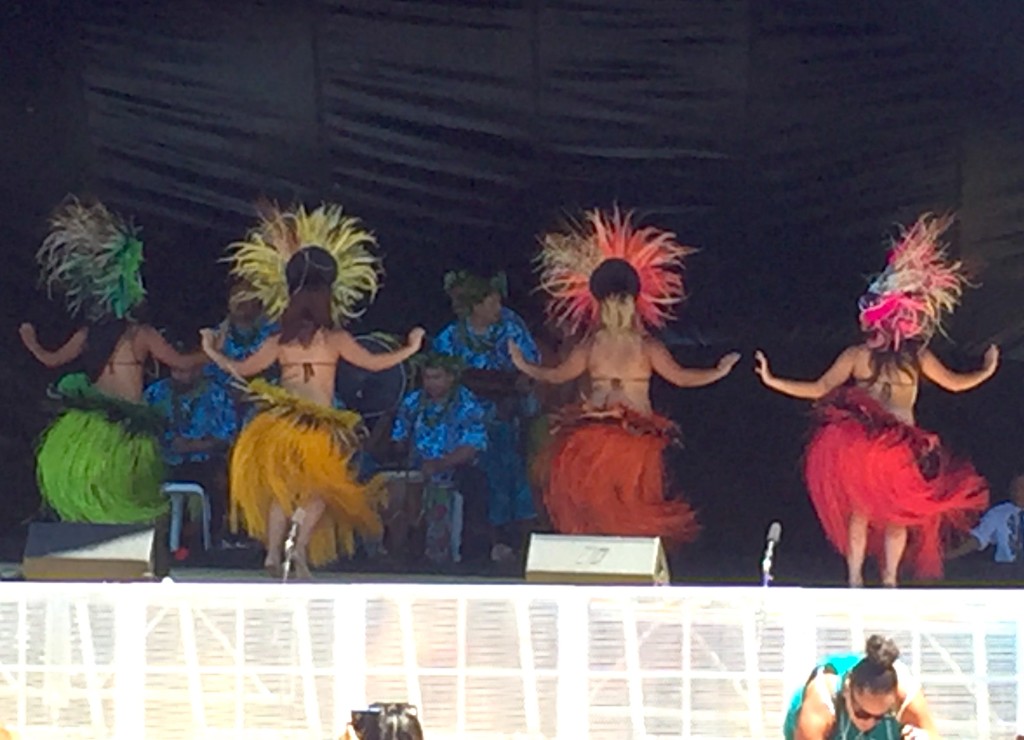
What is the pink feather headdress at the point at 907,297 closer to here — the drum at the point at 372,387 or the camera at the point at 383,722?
the drum at the point at 372,387

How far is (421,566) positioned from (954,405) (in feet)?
7.77

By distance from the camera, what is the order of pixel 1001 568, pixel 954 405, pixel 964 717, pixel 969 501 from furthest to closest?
pixel 954 405 < pixel 1001 568 < pixel 969 501 < pixel 964 717

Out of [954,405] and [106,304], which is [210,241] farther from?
[954,405]

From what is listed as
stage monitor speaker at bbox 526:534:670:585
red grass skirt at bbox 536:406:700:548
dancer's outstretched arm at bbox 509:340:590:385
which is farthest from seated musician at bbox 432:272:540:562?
stage monitor speaker at bbox 526:534:670:585

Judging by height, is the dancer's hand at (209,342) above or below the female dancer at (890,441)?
above

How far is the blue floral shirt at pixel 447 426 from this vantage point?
28.2ft

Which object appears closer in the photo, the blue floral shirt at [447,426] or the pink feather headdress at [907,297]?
the pink feather headdress at [907,297]

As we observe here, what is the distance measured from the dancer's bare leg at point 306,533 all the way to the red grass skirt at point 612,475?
0.89 meters

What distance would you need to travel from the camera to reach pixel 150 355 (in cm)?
855

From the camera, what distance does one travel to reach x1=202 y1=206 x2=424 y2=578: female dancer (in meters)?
7.68

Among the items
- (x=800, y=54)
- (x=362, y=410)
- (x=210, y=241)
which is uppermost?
(x=800, y=54)

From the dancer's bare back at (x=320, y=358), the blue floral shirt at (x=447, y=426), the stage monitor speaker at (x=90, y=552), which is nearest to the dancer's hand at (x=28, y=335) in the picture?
the dancer's bare back at (x=320, y=358)

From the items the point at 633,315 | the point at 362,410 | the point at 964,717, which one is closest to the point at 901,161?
the point at 633,315

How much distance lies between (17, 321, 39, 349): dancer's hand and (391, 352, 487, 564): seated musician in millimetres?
1655
